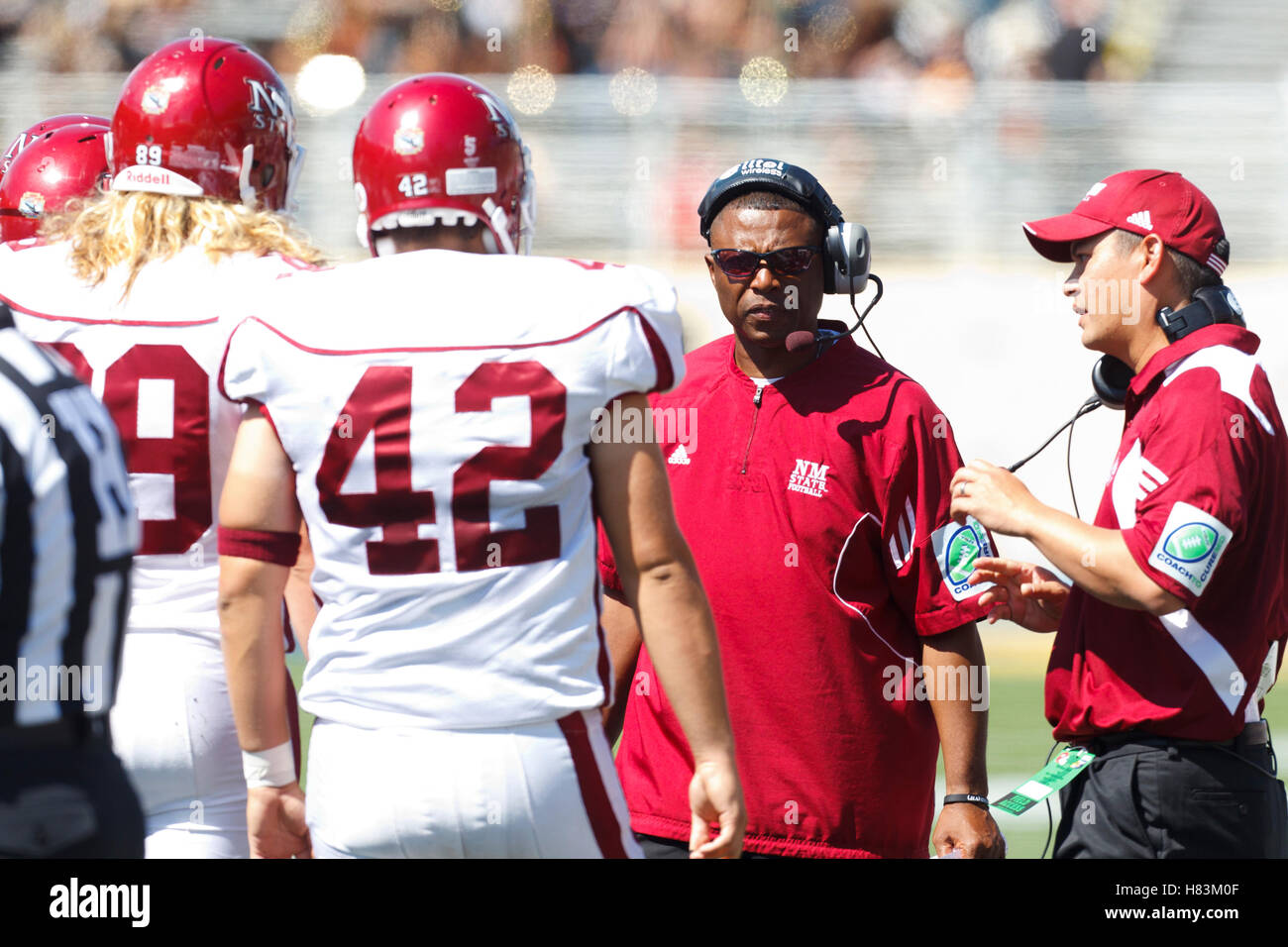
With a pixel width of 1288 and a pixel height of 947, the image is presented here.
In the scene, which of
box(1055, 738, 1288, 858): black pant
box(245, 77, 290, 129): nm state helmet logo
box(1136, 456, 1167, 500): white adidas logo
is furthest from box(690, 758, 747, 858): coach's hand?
box(245, 77, 290, 129): nm state helmet logo

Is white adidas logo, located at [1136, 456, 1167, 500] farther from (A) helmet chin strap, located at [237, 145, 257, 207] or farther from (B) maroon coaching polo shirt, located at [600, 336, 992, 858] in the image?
(A) helmet chin strap, located at [237, 145, 257, 207]

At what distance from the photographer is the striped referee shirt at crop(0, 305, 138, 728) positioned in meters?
2.11

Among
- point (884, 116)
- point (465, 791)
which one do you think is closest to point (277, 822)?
point (465, 791)

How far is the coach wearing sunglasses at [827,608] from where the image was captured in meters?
3.24

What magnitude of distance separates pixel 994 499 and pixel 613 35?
9.50 m

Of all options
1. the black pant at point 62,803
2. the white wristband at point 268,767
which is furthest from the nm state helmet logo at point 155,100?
the black pant at point 62,803

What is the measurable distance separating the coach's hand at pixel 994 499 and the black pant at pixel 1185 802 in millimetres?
491

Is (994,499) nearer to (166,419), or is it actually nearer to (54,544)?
(166,419)

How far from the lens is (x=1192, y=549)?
9.44 ft

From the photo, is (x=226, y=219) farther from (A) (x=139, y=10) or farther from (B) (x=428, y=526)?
(A) (x=139, y=10)

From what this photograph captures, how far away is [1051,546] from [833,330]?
32.1 inches

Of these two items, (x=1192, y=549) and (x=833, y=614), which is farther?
(x=833, y=614)

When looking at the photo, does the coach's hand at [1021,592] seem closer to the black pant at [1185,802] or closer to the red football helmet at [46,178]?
the black pant at [1185,802]

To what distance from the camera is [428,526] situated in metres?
2.38
